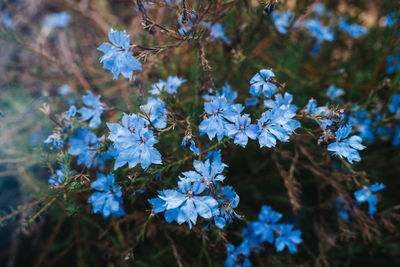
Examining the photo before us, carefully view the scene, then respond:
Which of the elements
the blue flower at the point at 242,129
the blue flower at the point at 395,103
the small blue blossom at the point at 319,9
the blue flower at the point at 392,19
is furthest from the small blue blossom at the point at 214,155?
the small blue blossom at the point at 319,9

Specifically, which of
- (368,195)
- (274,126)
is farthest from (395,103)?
(274,126)

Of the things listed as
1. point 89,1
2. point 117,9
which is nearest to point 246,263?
point 117,9

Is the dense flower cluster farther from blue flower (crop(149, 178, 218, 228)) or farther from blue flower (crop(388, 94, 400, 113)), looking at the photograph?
blue flower (crop(388, 94, 400, 113))

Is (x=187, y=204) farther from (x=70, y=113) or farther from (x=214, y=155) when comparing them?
(x=70, y=113)

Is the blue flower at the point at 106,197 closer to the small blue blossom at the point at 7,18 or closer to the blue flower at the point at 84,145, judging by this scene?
the blue flower at the point at 84,145

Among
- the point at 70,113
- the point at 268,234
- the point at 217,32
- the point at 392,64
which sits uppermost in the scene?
the point at 392,64

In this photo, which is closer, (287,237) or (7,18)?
(287,237)

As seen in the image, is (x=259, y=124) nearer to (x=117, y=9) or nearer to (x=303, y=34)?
(x=303, y=34)

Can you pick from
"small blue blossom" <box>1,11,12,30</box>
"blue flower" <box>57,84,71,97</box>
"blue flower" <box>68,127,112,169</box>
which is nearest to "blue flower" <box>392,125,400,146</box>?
"blue flower" <box>68,127,112,169</box>
